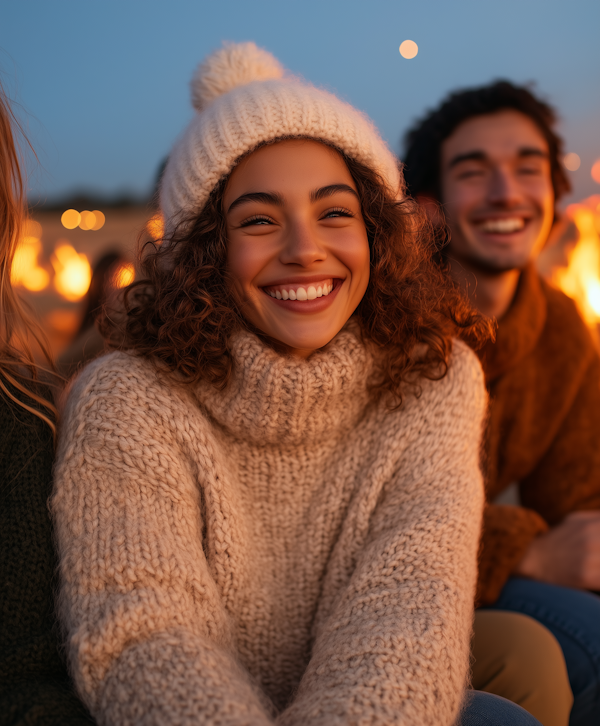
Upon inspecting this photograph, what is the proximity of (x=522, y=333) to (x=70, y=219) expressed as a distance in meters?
13.4

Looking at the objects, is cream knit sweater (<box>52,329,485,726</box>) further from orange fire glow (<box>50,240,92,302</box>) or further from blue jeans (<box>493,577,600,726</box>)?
orange fire glow (<box>50,240,92,302</box>)

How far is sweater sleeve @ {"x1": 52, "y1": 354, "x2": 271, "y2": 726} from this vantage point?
109cm

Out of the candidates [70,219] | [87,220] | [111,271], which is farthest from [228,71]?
[87,220]

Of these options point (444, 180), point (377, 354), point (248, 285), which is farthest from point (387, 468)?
point (444, 180)

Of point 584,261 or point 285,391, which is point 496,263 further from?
point 584,261

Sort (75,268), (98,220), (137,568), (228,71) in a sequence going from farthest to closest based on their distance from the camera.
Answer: (98,220) → (75,268) → (228,71) → (137,568)

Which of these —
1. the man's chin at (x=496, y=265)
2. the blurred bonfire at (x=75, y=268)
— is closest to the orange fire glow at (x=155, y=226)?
the blurred bonfire at (x=75, y=268)

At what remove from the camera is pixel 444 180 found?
2.50 metres

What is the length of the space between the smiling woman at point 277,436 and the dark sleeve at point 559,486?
0.48 meters

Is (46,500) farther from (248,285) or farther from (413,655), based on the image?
(413,655)

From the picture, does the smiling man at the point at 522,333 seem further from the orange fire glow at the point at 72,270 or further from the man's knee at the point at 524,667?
the orange fire glow at the point at 72,270

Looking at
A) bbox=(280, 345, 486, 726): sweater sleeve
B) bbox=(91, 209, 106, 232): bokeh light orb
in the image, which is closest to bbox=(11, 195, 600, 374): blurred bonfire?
bbox=(280, 345, 486, 726): sweater sleeve

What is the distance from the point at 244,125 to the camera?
147 cm

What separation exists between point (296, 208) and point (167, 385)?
0.53 m
